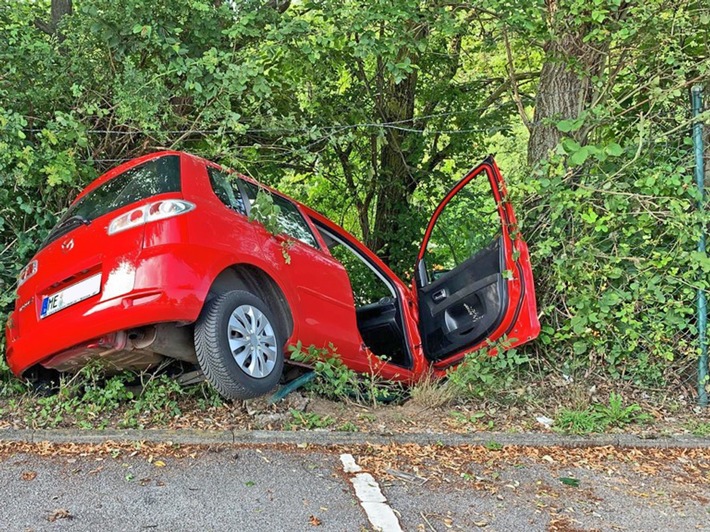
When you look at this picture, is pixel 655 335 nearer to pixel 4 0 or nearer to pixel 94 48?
pixel 94 48

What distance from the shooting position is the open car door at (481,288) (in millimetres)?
5070

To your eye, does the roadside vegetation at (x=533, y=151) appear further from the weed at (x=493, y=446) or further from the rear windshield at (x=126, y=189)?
the rear windshield at (x=126, y=189)

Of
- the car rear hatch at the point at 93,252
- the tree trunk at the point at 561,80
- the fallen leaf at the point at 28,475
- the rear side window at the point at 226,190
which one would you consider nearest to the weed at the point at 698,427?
the tree trunk at the point at 561,80

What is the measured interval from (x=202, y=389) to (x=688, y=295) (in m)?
3.99

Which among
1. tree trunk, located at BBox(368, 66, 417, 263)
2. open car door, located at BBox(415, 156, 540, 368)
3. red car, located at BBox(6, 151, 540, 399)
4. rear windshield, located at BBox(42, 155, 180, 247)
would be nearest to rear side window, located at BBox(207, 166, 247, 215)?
red car, located at BBox(6, 151, 540, 399)

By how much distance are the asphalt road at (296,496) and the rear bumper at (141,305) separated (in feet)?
2.48

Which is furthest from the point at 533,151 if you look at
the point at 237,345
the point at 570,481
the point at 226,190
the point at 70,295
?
the point at 70,295

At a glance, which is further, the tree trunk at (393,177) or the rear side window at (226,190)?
the tree trunk at (393,177)

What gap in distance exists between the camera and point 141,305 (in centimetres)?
351

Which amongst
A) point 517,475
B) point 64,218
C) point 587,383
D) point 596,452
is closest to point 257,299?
point 64,218

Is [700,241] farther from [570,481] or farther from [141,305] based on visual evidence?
[141,305]

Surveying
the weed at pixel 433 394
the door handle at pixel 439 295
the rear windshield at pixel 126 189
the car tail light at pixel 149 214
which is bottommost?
the weed at pixel 433 394

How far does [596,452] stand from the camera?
14.0ft

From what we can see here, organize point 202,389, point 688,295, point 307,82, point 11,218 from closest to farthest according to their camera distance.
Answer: point 202,389 → point 688,295 → point 11,218 → point 307,82
